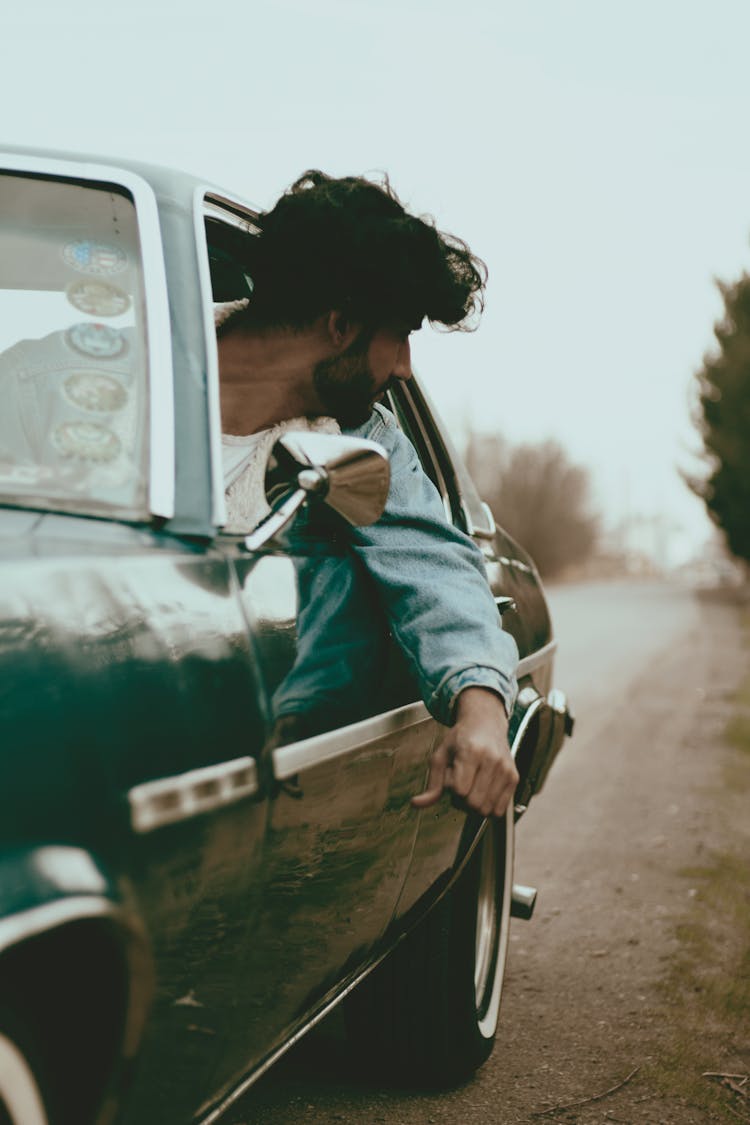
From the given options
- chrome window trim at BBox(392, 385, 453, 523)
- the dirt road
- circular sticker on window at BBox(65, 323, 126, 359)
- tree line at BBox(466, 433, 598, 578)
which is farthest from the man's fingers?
tree line at BBox(466, 433, 598, 578)


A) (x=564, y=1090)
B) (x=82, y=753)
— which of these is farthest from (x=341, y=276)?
(x=564, y=1090)

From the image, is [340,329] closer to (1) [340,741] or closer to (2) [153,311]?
(2) [153,311]

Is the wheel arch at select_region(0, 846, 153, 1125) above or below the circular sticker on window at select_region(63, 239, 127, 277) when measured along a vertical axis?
below

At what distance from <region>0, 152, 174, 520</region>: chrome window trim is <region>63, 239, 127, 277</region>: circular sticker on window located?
0.05m

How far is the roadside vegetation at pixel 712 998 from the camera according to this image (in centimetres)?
327

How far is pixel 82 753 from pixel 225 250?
149 centimetres

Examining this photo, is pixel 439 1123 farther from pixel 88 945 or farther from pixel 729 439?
pixel 729 439

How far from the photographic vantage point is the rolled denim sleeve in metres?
2.12

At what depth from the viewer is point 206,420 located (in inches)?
73.7

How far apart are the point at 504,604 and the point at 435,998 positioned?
3.00 ft

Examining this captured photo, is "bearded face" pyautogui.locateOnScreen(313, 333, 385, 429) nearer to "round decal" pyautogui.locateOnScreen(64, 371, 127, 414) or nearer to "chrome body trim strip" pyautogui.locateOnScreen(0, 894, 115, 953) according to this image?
"round decal" pyautogui.locateOnScreen(64, 371, 127, 414)

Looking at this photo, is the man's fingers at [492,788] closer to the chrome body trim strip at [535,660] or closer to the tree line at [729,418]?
the chrome body trim strip at [535,660]

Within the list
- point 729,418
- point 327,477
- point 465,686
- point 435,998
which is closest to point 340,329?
point 327,477

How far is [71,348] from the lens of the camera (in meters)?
2.05
